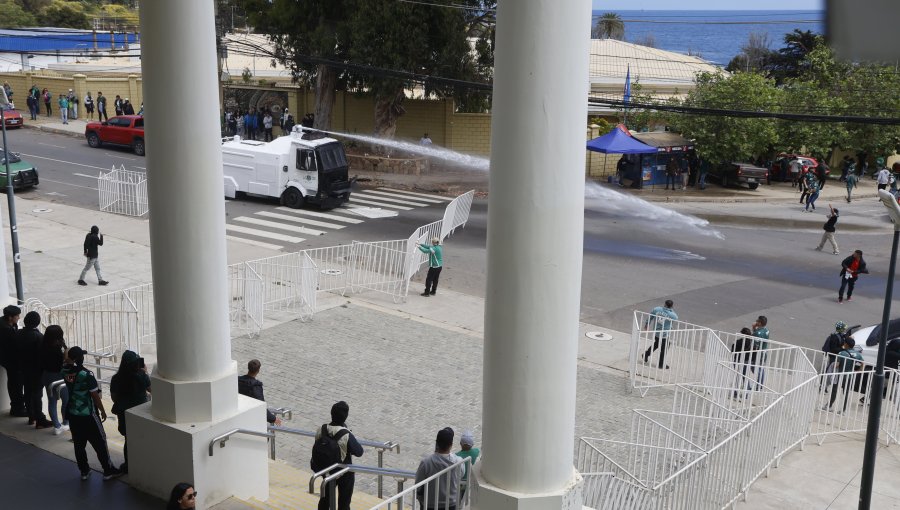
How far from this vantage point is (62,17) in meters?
81.2

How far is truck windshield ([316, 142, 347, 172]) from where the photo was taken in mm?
26781

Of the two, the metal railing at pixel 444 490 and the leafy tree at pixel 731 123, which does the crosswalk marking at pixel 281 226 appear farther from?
the metal railing at pixel 444 490

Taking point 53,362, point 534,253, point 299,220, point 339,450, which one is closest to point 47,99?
point 299,220

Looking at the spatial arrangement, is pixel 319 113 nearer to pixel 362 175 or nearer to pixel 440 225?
pixel 362 175

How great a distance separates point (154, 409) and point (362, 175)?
88.8 feet

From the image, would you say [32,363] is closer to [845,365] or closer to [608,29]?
[845,365]

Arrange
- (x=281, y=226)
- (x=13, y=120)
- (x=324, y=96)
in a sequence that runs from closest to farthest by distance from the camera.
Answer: (x=281, y=226), (x=324, y=96), (x=13, y=120)

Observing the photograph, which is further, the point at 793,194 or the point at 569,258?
the point at 793,194

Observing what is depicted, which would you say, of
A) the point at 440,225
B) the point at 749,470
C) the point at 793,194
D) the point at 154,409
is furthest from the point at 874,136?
the point at 154,409

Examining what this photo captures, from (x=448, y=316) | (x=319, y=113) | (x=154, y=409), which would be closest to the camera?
(x=154, y=409)

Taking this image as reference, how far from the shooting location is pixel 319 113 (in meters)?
36.9

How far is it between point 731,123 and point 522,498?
3056 cm

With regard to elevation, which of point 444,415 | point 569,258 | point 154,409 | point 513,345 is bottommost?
point 444,415

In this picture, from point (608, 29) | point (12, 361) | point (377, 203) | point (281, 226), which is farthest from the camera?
point (608, 29)
